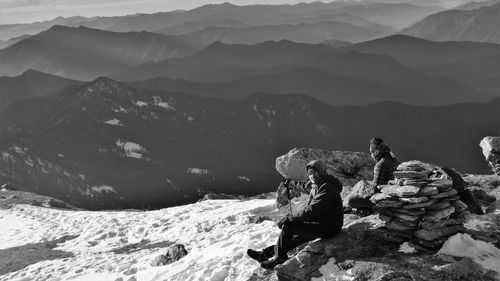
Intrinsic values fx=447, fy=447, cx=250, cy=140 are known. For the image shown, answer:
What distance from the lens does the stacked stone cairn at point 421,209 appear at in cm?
1075

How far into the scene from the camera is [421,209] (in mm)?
11008

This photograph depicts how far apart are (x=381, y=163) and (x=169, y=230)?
1400cm

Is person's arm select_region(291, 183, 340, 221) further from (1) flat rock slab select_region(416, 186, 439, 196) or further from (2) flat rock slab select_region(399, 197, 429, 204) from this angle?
(1) flat rock slab select_region(416, 186, 439, 196)

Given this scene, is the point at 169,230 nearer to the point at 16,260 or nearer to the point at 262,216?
the point at 262,216

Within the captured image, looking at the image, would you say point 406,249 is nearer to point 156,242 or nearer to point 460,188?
point 460,188

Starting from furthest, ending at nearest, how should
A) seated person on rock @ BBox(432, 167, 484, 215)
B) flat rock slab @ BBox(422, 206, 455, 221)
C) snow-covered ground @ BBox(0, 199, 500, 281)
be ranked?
snow-covered ground @ BBox(0, 199, 500, 281)
seated person on rock @ BBox(432, 167, 484, 215)
flat rock slab @ BBox(422, 206, 455, 221)

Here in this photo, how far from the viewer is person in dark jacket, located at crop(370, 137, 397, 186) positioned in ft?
46.0

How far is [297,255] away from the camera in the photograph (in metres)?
11.2

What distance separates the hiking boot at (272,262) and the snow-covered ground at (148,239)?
3.55 ft

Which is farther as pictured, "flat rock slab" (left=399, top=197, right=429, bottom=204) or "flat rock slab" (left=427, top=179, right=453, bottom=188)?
"flat rock slab" (left=427, top=179, right=453, bottom=188)

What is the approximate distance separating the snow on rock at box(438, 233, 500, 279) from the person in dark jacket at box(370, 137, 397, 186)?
3.67 m

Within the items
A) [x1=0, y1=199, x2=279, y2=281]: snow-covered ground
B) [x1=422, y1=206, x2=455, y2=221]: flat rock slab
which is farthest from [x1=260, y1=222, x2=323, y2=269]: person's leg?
[x1=422, y1=206, x2=455, y2=221]: flat rock slab

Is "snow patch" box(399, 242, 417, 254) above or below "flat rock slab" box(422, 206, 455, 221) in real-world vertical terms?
below

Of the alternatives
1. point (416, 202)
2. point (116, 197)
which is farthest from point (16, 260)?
point (116, 197)
